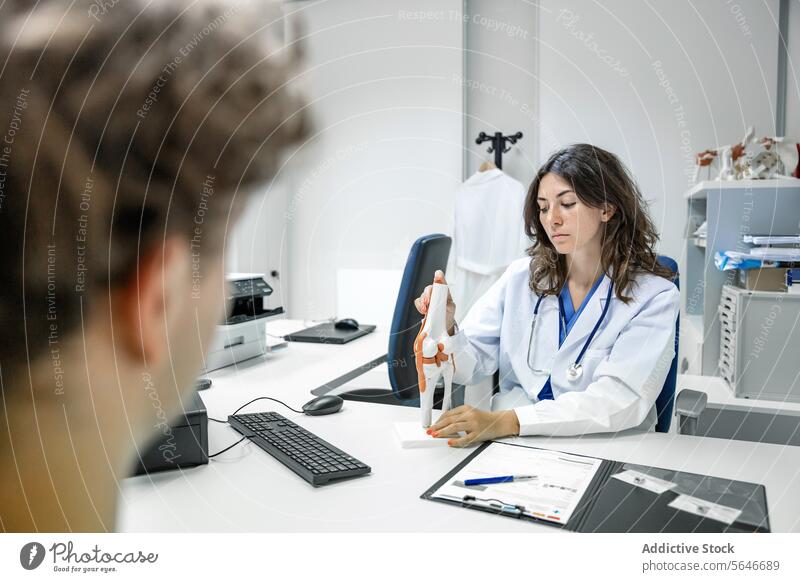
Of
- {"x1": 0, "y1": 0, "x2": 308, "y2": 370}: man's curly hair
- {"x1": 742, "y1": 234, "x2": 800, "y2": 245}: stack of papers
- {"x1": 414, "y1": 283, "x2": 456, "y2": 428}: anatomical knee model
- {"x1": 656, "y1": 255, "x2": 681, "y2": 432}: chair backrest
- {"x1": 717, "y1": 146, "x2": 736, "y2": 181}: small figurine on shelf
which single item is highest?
{"x1": 717, "y1": 146, "x2": 736, "y2": 181}: small figurine on shelf

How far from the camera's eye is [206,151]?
342mm

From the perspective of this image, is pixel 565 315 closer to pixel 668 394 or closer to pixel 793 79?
pixel 668 394

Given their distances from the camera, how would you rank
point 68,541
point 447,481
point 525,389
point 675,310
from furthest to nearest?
point 525,389 < point 675,310 < point 447,481 < point 68,541

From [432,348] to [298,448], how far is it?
256mm

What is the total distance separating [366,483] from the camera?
72cm

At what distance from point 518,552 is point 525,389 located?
0.62m

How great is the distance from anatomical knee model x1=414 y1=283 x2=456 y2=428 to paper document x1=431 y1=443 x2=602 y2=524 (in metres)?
0.13

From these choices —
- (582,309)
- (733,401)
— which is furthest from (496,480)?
(733,401)

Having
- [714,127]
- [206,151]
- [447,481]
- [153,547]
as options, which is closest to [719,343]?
[714,127]

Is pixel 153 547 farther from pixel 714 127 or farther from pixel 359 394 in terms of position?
pixel 714 127

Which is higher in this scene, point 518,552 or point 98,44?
point 98,44

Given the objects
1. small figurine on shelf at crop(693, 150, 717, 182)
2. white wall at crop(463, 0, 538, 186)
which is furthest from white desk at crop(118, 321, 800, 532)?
white wall at crop(463, 0, 538, 186)

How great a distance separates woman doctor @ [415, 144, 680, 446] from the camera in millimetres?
1013

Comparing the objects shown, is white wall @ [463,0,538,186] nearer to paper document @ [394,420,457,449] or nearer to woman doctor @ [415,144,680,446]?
woman doctor @ [415,144,680,446]
